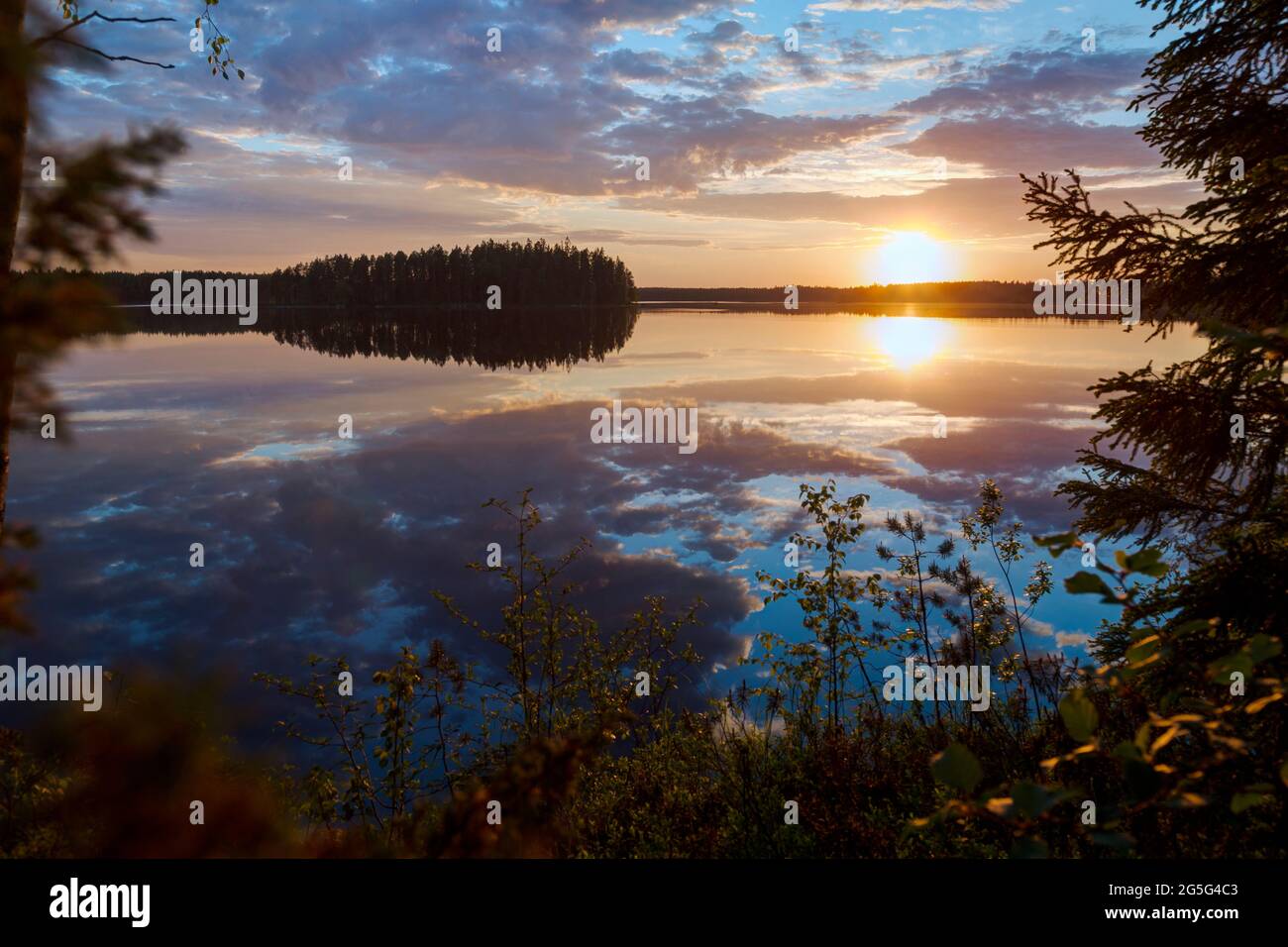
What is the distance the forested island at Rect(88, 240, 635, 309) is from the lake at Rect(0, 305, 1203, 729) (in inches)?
3579

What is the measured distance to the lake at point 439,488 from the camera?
39.7ft

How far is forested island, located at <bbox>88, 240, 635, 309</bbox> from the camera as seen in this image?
12562cm

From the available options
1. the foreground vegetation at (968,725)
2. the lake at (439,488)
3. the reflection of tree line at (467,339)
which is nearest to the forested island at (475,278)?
the reflection of tree line at (467,339)

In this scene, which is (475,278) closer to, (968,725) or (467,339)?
(467,339)

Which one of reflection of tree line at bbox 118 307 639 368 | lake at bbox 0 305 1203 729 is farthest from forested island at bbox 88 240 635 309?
lake at bbox 0 305 1203 729

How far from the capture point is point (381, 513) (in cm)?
1702

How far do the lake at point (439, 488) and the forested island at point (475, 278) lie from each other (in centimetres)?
9090

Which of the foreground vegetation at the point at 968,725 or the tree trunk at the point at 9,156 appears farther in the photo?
the foreground vegetation at the point at 968,725

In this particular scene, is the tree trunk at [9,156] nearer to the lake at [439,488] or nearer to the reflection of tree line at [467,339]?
the lake at [439,488]

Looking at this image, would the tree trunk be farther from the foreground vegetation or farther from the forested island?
the forested island

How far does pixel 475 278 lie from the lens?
126312 millimetres

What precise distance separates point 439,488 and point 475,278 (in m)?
116
